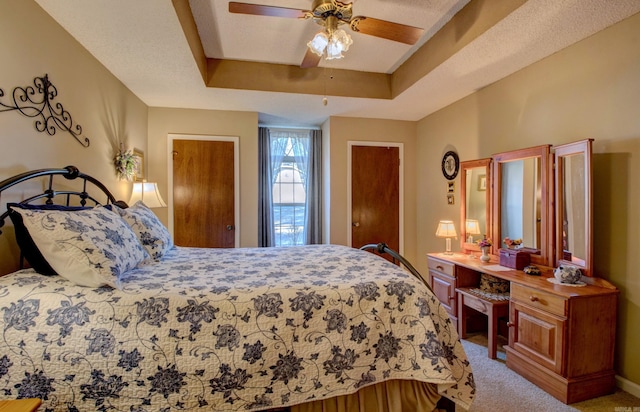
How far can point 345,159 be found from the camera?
4.29 meters

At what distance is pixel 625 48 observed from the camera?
2012mm

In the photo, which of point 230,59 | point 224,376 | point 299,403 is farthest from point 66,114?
point 299,403

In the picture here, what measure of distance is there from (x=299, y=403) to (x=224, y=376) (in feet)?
1.18

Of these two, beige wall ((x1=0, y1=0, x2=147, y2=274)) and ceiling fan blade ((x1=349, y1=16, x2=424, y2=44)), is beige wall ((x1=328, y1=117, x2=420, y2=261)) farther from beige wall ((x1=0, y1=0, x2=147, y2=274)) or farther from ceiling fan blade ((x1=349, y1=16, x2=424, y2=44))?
beige wall ((x1=0, y1=0, x2=147, y2=274))

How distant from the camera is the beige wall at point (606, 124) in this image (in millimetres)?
1984

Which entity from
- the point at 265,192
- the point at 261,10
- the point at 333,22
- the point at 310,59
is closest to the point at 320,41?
the point at 333,22

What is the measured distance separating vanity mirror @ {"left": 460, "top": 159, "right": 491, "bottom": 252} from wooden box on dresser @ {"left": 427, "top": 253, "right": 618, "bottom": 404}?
1.01m

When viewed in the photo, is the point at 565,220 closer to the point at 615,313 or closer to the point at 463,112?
the point at 615,313

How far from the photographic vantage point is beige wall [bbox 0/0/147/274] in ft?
5.42

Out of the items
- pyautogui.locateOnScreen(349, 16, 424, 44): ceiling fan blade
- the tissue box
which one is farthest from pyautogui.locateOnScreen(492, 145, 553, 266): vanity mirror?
pyautogui.locateOnScreen(349, 16, 424, 44): ceiling fan blade

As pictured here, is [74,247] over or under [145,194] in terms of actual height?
under

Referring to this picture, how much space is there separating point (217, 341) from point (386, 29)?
7.08 feet

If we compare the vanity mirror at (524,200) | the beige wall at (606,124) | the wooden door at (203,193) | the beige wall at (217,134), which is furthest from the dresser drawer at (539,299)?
the wooden door at (203,193)

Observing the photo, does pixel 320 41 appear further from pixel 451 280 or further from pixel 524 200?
pixel 451 280
